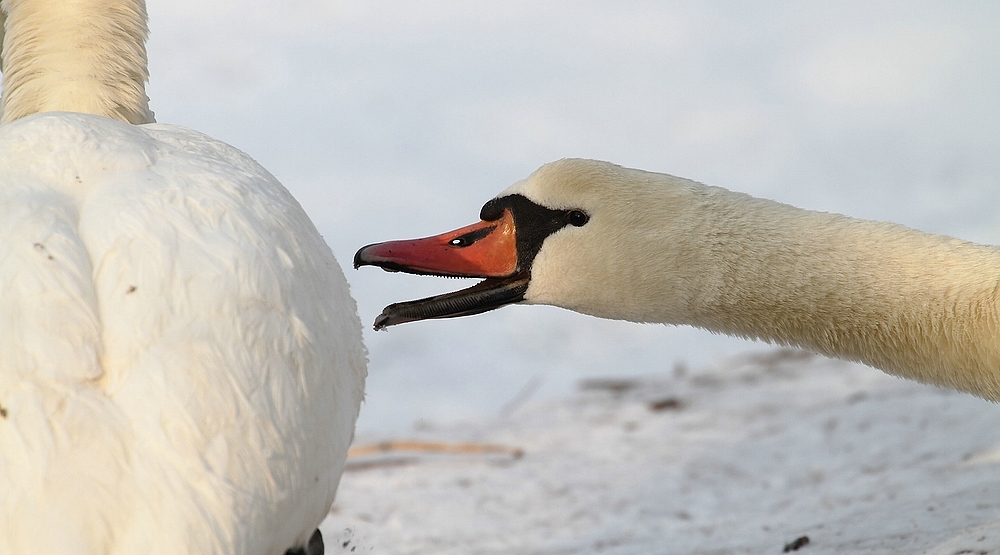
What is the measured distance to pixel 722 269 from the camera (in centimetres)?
322

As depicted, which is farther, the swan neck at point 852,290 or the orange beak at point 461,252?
the orange beak at point 461,252

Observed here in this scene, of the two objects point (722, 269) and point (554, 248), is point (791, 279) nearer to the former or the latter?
point (722, 269)

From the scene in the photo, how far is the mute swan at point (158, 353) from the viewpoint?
1947mm

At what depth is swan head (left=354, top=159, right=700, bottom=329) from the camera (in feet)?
10.9

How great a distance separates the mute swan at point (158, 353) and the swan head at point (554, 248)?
60 centimetres

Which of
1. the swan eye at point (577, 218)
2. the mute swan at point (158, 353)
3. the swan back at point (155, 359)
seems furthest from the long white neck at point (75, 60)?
the swan eye at point (577, 218)

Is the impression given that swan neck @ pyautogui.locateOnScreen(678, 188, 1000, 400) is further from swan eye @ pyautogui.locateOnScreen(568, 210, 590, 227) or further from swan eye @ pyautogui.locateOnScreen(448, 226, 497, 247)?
swan eye @ pyautogui.locateOnScreen(448, 226, 497, 247)

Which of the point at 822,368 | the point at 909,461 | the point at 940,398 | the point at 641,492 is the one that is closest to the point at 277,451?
the point at 641,492

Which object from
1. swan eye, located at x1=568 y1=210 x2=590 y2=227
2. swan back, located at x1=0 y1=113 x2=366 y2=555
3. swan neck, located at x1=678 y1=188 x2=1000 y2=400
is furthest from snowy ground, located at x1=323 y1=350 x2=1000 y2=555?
swan back, located at x1=0 y1=113 x2=366 y2=555

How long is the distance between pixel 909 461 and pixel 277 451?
3.70m

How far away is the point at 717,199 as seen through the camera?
3316mm

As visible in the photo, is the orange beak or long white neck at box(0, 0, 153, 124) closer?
the orange beak

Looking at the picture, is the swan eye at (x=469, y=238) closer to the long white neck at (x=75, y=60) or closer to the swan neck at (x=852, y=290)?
the swan neck at (x=852, y=290)

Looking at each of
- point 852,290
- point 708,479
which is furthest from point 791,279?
point 708,479
